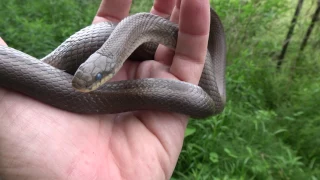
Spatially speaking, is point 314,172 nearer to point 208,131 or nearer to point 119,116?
point 208,131

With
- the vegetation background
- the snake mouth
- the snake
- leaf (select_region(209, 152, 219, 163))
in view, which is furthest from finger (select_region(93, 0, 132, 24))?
leaf (select_region(209, 152, 219, 163))

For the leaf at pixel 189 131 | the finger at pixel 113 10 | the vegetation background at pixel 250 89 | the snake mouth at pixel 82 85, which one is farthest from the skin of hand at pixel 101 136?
the vegetation background at pixel 250 89

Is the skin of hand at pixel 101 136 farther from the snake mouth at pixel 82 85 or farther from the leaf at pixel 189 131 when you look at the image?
the leaf at pixel 189 131

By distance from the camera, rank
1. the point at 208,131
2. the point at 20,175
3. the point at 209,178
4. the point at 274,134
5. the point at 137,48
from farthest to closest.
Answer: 1. the point at 274,134
2. the point at 208,131
3. the point at 209,178
4. the point at 137,48
5. the point at 20,175

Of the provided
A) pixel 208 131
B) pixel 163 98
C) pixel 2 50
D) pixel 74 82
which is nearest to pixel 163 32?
pixel 163 98

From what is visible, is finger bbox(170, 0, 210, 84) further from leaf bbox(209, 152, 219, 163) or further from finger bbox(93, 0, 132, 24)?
leaf bbox(209, 152, 219, 163)

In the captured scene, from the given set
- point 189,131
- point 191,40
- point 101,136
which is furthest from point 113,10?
point 189,131

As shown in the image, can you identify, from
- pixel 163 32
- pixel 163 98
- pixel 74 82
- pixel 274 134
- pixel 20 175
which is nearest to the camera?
pixel 20 175
